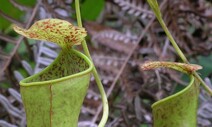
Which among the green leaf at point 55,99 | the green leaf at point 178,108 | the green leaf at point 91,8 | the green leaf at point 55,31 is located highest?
the green leaf at point 55,31

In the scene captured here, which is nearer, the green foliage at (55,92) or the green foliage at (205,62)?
the green foliage at (55,92)

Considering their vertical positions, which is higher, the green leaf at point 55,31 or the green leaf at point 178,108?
the green leaf at point 55,31

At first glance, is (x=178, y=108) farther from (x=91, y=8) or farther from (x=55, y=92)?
(x=91, y=8)

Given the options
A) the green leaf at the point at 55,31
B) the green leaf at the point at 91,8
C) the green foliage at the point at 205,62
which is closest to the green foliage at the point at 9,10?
the green leaf at the point at 91,8

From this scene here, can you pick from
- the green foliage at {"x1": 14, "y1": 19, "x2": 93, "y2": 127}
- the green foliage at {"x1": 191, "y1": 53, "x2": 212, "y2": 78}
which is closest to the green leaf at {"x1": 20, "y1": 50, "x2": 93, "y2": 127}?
the green foliage at {"x1": 14, "y1": 19, "x2": 93, "y2": 127}

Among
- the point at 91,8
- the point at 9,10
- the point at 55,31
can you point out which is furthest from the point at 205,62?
the point at 55,31

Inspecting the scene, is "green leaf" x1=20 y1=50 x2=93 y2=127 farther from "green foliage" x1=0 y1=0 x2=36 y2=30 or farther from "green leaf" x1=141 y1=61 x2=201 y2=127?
"green foliage" x1=0 y1=0 x2=36 y2=30

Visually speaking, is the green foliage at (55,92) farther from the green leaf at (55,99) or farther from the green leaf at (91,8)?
the green leaf at (91,8)

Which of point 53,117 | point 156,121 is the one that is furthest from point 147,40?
point 53,117
